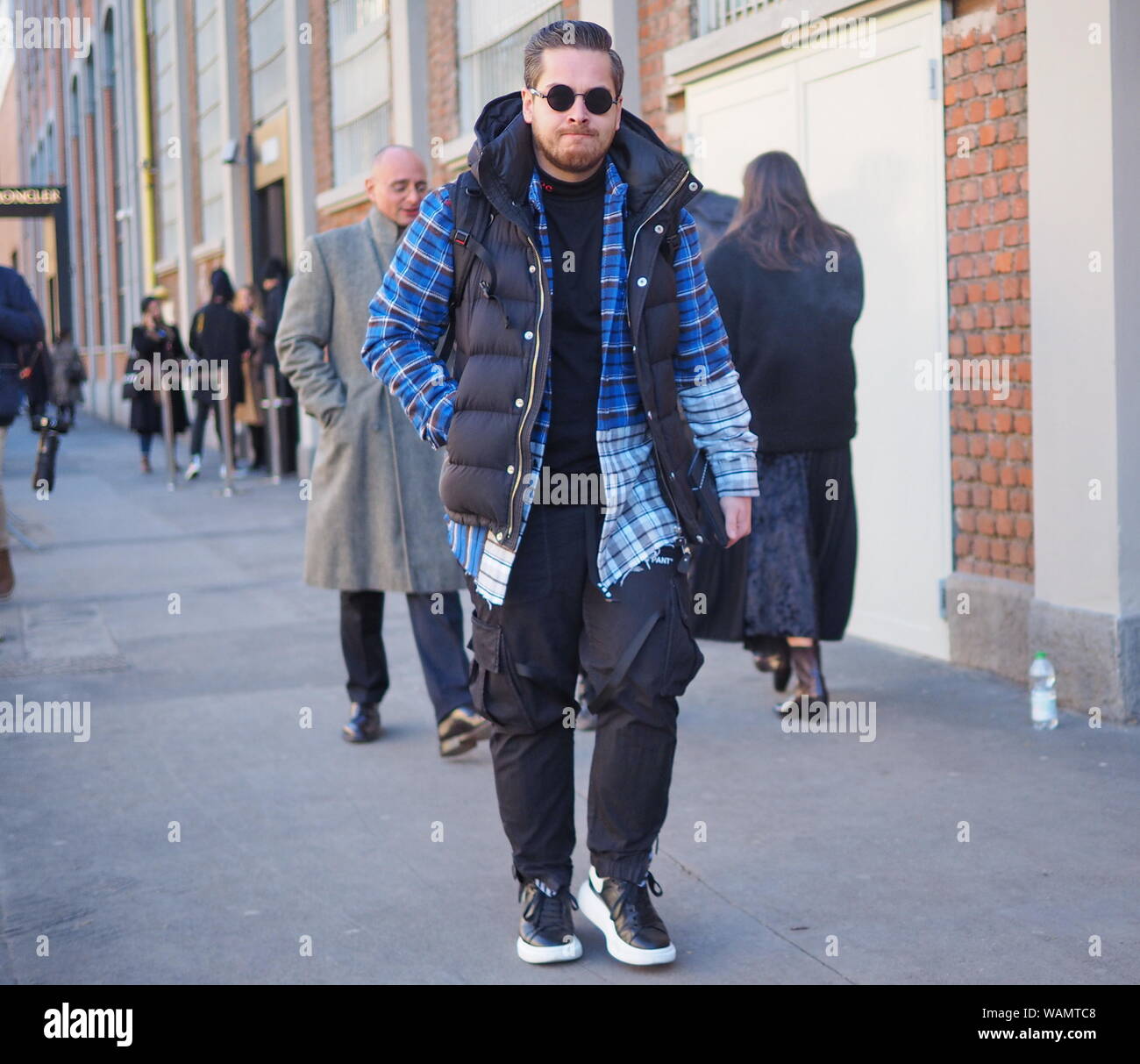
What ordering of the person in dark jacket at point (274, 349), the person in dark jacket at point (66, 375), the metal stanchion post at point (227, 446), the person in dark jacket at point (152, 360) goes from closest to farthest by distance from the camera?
the metal stanchion post at point (227, 446)
the person in dark jacket at point (274, 349)
the person in dark jacket at point (152, 360)
the person in dark jacket at point (66, 375)

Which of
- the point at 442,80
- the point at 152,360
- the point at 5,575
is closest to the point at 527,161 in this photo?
the point at 5,575

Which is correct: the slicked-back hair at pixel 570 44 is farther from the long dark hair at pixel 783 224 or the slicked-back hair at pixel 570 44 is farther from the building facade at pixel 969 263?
the building facade at pixel 969 263

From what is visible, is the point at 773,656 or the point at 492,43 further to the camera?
the point at 492,43

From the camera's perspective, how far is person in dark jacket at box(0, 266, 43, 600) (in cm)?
895

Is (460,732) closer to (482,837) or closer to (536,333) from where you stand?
(482,837)

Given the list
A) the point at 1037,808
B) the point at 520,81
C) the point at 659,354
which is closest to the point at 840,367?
the point at 1037,808

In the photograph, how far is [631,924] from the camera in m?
3.82

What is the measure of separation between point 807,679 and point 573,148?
10.4 feet

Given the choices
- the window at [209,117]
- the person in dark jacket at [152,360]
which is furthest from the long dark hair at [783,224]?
the window at [209,117]

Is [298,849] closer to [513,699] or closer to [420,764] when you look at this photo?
[420,764]

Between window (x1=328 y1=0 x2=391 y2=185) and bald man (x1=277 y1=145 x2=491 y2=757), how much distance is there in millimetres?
8980

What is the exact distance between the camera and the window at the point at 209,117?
21.9 metres

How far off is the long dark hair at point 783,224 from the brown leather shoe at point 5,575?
500 cm

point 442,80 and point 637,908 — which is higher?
point 442,80
